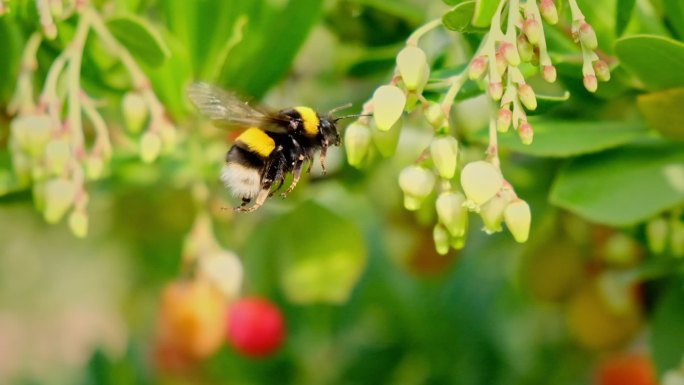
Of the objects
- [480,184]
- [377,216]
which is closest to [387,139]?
[480,184]

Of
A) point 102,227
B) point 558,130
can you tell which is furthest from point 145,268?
point 558,130

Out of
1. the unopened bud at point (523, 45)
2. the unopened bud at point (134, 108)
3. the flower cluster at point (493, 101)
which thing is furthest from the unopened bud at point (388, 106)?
the unopened bud at point (134, 108)

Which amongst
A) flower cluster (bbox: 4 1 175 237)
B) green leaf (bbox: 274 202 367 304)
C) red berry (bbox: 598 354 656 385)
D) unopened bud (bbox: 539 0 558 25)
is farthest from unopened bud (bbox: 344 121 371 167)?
red berry (bbox: 598 354 656 385)

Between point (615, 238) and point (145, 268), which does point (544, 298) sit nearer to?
point (615, 238)

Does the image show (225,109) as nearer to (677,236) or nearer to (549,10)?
(549,10)

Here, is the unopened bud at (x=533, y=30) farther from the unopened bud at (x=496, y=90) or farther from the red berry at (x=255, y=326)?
the red berry at (x=255, y=326)

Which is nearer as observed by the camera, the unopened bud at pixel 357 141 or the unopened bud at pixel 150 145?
the unopened bud at pixel 357 141

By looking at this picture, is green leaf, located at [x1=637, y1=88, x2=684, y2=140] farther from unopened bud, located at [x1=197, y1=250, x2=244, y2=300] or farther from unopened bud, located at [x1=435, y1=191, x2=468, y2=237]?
unopened bud, located at [x1=197, y1=250, x2=244, y2=300]
